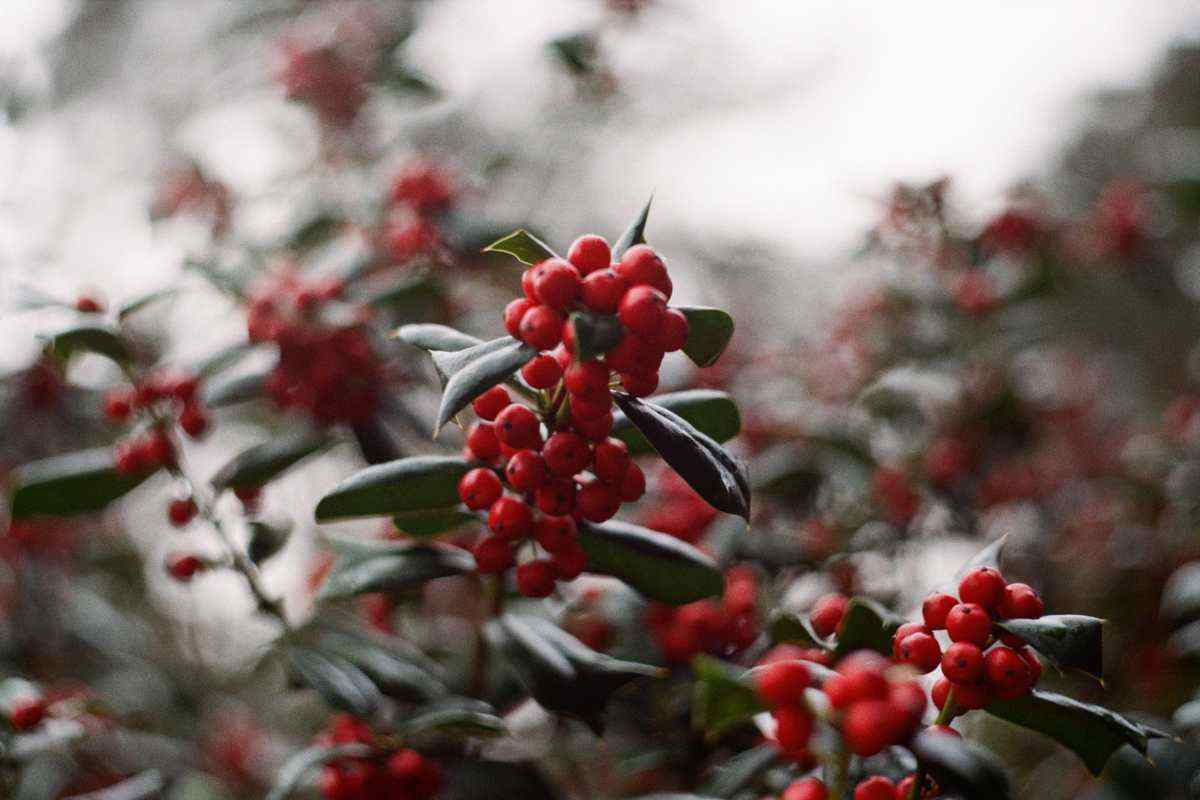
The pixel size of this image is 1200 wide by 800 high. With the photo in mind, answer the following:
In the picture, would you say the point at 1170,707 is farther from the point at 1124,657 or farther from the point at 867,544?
the point at 867,544

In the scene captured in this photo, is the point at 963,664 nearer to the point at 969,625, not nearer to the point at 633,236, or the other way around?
the point at 969,625

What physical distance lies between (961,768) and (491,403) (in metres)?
0.60

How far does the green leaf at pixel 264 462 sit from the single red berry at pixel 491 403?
0.50 metres

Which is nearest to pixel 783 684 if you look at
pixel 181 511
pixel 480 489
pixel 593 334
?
pixel 593 334

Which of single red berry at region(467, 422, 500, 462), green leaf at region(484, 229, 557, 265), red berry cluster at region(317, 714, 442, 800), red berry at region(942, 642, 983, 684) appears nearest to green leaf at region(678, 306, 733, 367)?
green leaf at region(484, 229, 557, 265)

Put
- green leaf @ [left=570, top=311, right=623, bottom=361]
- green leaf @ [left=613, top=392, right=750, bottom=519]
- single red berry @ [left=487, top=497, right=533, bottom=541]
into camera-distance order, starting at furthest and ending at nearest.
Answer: single red berry @ [left=487, top=497, right=533, bottom=541] < green leaf @ [left=613, top=392, right=750, bottom=519] < green leaf @ [left=570, top=311, right=623, bottom=361]

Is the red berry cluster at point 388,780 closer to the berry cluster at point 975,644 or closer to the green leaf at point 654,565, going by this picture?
the green leaf at point 654,565

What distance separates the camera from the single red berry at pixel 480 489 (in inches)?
41.7

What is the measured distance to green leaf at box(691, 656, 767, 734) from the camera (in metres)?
0.69

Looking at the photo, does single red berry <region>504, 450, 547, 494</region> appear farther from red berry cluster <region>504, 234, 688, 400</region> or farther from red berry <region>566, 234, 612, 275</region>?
red berry <region>566, 234, 612, 275</region>

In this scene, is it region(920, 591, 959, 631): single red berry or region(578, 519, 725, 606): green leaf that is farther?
region(578, 519, 725, 606): green leaf

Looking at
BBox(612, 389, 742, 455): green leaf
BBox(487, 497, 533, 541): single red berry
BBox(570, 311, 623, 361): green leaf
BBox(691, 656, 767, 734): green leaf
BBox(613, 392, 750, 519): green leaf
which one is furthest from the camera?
BBox(612, 389, 742, 455): green leaf

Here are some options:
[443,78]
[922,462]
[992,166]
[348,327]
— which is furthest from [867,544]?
[992,166]

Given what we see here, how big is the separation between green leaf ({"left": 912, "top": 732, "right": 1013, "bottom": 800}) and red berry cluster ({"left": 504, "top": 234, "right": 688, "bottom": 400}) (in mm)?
407
